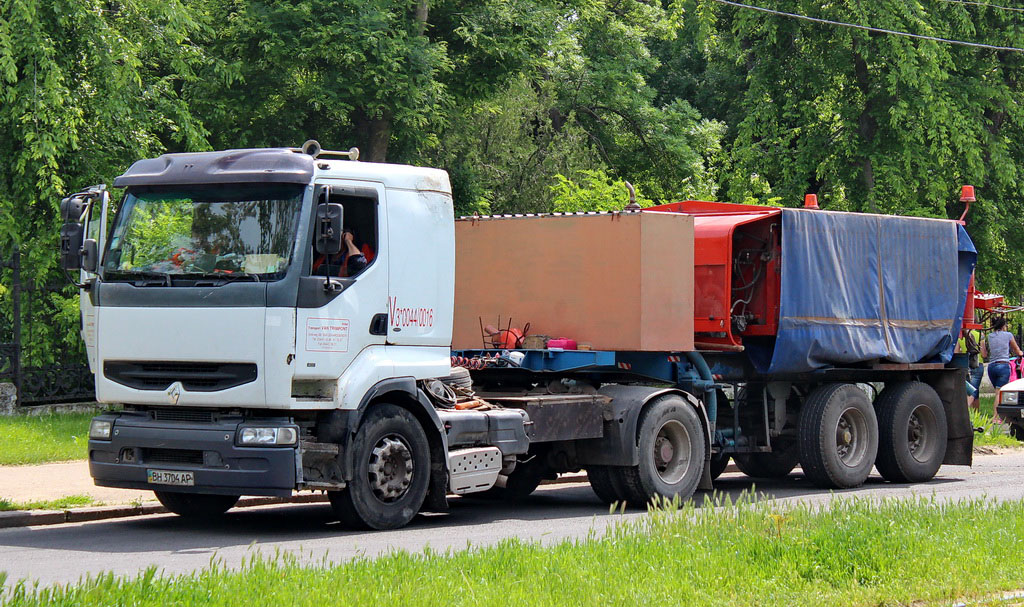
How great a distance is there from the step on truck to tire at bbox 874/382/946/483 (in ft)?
0.12

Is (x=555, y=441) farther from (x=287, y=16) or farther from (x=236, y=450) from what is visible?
(x=287, y=16)

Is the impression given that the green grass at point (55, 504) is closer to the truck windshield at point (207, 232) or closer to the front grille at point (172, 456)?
the front grille at point (172, 456)

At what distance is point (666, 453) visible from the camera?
13.4 metres

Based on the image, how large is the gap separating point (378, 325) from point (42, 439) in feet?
22.8

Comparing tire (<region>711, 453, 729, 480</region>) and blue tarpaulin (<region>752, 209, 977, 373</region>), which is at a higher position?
blue tarpaulin (<region>752, 209, 977, 373</region>)

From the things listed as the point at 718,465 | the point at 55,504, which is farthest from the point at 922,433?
the point at 55,504

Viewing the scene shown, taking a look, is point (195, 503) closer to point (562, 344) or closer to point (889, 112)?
point (562, 344)

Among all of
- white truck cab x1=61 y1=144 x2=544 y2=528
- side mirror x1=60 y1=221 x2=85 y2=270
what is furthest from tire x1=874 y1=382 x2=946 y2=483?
side mirror x1=60 y1=221 x2=85 y2=270

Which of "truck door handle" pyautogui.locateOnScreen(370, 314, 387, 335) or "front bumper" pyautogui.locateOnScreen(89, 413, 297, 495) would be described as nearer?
"front bumper" pyautogui.locateOnScreen(89, 413, 297, 495)

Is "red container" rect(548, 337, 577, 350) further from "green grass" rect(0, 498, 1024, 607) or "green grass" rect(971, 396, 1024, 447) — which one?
"green grass" rect(971, 396, 1024, 447)

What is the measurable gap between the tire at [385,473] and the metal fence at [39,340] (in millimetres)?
9015

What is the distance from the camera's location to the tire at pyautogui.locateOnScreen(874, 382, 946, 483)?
16031 millimetres

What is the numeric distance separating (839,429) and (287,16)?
1180 cm

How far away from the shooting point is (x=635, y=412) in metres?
13.0
